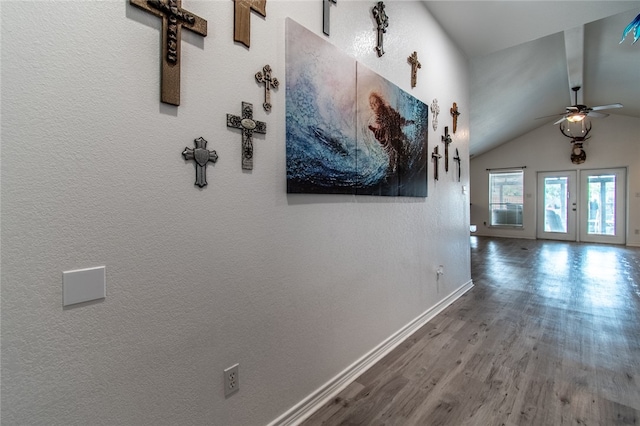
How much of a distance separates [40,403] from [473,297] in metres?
3.64

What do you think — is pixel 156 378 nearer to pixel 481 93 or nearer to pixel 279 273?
pixel 279 273

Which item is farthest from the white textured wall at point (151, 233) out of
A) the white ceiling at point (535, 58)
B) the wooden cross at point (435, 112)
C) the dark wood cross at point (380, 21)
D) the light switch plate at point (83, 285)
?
the white ceiling at point (535, 58)

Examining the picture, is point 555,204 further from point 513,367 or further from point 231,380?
point 231,380

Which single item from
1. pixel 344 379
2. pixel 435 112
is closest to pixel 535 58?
pixel 435 112

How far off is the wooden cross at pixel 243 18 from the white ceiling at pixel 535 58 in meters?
2.05

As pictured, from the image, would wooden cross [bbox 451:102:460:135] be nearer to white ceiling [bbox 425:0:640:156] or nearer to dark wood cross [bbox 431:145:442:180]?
dark wood cross [bbox 431:145:442:180]

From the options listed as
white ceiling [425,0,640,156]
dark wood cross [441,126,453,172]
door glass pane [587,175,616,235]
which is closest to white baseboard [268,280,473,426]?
dark wood cross [441,126,453,172]

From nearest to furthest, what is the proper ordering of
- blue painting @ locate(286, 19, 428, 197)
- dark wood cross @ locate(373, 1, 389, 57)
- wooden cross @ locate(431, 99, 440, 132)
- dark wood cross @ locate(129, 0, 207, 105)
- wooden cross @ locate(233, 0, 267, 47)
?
1. dark wood cross @ locate(129, 0, 207, 105)
2. wooden cross @ locate(233, 0, 267, 47)
3. blue painting @ locate(286, 19, 428, 197)
4. dark wood cross @ locate(373, 1, 389, 57)
5. wooden cross @ locate(431, 99, 440, 132)

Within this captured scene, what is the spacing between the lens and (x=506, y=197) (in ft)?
28.5

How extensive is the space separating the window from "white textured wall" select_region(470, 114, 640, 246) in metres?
0.14

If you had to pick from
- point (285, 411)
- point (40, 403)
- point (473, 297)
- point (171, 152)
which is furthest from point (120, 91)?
point (473, 297)

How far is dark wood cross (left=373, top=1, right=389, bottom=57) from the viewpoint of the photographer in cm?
198

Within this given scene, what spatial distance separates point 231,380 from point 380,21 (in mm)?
2310

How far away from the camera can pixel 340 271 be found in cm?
177
